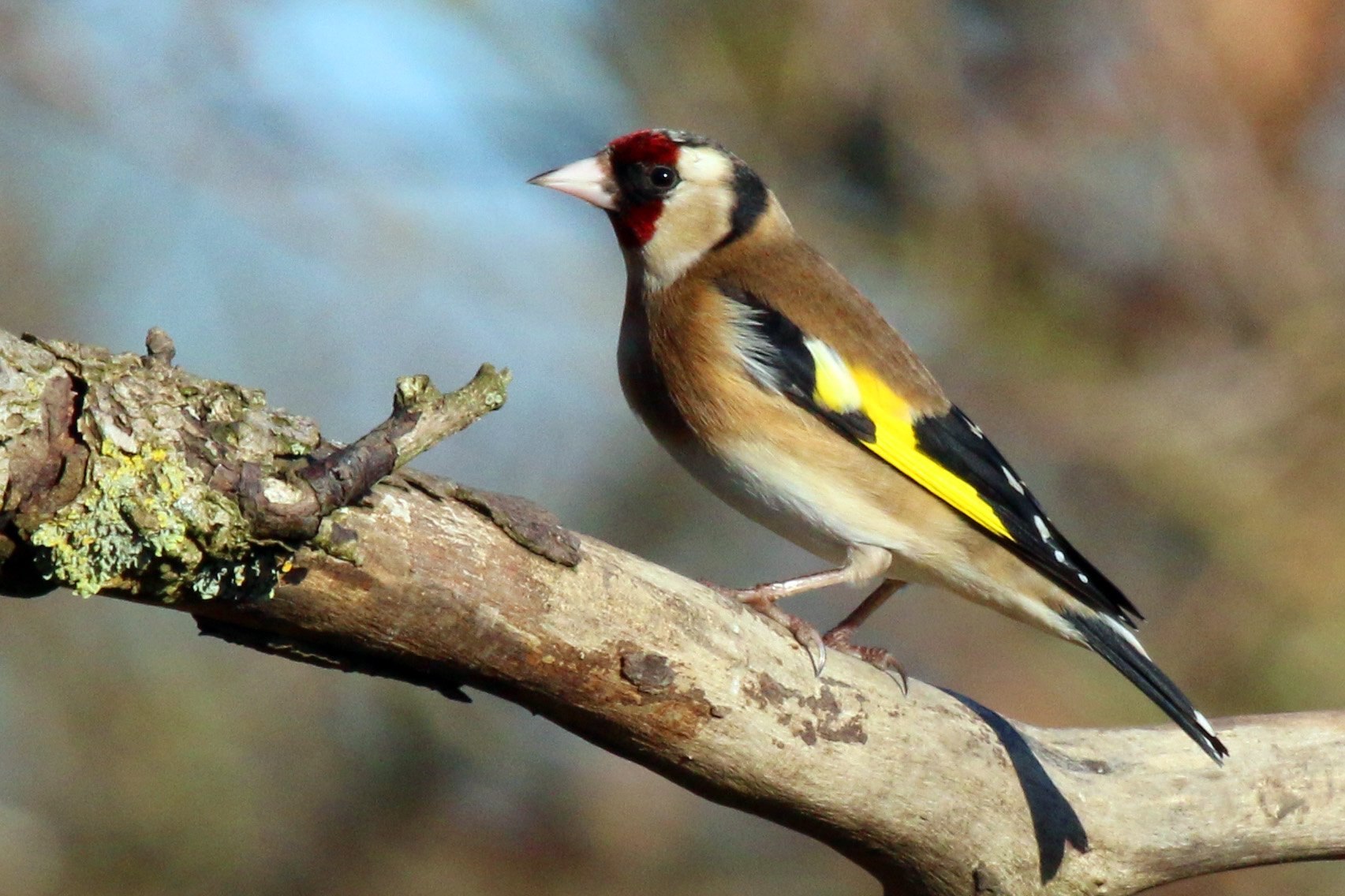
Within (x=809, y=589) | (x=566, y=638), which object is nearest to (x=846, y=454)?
(x=809, y=589)

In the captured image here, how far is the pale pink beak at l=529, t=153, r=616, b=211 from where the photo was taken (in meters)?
3.97

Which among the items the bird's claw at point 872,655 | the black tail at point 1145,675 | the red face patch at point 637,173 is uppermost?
the red face patch at point 637,173

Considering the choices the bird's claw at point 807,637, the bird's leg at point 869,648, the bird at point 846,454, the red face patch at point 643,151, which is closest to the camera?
the bird's claw at point 807,637

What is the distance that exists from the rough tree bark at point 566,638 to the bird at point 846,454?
268mm

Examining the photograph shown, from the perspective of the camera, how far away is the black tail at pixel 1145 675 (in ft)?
9.98

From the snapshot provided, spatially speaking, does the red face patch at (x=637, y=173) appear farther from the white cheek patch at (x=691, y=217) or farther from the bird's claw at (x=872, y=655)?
the bird's claw at (x=872, y=655)

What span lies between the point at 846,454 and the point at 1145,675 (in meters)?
0.86

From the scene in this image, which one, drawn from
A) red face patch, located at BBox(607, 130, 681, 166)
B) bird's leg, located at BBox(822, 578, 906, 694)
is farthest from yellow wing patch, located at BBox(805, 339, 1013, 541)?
red face patch, located at BBox(607, 130, 681, 166)

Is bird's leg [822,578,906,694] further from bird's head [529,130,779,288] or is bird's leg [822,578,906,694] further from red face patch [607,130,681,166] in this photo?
red face patch [607,130,681,166]

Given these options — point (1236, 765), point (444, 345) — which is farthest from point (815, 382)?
point (444, 345)

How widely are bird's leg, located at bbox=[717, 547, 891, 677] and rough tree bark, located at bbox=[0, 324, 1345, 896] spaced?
4cm

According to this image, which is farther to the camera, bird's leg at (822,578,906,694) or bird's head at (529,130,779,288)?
bird's head at (529,130,779,288)

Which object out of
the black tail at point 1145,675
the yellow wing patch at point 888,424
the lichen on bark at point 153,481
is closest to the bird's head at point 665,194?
the yellow wing patch at point 888,424

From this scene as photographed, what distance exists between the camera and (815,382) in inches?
140
